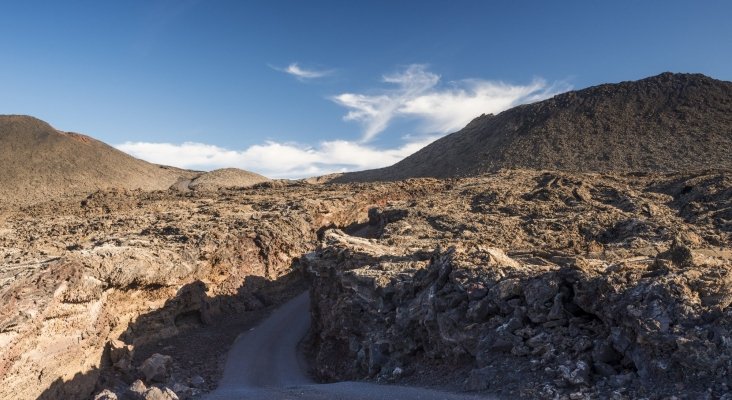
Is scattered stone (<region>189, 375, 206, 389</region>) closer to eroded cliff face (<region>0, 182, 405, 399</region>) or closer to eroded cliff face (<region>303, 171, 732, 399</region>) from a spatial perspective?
eroded cliff face (<region>0, 182, 405, 399</region>)

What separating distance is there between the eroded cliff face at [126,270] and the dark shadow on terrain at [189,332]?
5 centimetres

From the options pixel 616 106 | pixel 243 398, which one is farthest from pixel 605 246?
pixel 616 106

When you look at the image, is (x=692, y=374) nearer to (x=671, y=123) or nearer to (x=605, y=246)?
(x=605, y=246)

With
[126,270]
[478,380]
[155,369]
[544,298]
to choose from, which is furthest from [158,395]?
[544,298]

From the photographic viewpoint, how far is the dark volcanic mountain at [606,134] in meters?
51.1

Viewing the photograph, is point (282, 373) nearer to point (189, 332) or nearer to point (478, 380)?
point (189, 332)

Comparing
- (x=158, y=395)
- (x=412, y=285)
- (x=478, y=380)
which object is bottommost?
(x=158, y=395)

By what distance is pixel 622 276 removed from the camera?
10133mm

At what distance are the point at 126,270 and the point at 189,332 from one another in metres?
4.40

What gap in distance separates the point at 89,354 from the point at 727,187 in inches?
1117

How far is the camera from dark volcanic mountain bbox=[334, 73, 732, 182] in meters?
51.1

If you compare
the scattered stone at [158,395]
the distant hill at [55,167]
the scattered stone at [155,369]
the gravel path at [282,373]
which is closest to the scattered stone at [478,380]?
the gravel path at [282,373]

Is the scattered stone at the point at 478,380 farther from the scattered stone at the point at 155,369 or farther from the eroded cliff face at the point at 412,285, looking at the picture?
the scattered stone at the point at 155,369

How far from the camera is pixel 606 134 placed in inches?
2359
